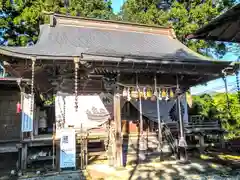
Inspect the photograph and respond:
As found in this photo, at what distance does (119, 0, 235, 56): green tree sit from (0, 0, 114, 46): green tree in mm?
4480

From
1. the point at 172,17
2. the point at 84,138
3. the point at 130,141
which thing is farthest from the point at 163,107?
the point at 172,17

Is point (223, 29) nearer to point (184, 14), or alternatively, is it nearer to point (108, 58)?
point (108, 58)

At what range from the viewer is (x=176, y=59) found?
6133mm

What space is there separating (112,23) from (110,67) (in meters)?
4.37

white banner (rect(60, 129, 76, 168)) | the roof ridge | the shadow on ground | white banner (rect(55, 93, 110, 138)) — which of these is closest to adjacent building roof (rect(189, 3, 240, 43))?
the shadow on ground

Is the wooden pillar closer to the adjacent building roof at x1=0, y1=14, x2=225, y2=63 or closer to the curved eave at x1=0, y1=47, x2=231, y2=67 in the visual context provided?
the curved eave at x1=0, y1=47, x2=231, y2=67

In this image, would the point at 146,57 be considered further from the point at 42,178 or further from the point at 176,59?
the point at 42,178

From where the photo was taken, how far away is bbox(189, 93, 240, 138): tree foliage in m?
11.5

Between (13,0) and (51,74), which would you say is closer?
(51,74)

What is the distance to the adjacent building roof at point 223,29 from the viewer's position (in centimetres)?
230

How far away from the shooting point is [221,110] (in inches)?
494

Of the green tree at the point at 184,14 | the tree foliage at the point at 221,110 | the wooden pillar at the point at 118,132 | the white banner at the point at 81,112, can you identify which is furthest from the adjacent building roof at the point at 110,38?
the tree foliage at the point at 221,110

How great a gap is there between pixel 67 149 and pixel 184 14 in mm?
11783

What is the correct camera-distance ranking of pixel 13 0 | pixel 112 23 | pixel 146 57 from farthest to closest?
pixel 13 0, pixel 112 23, pixel 146 57
